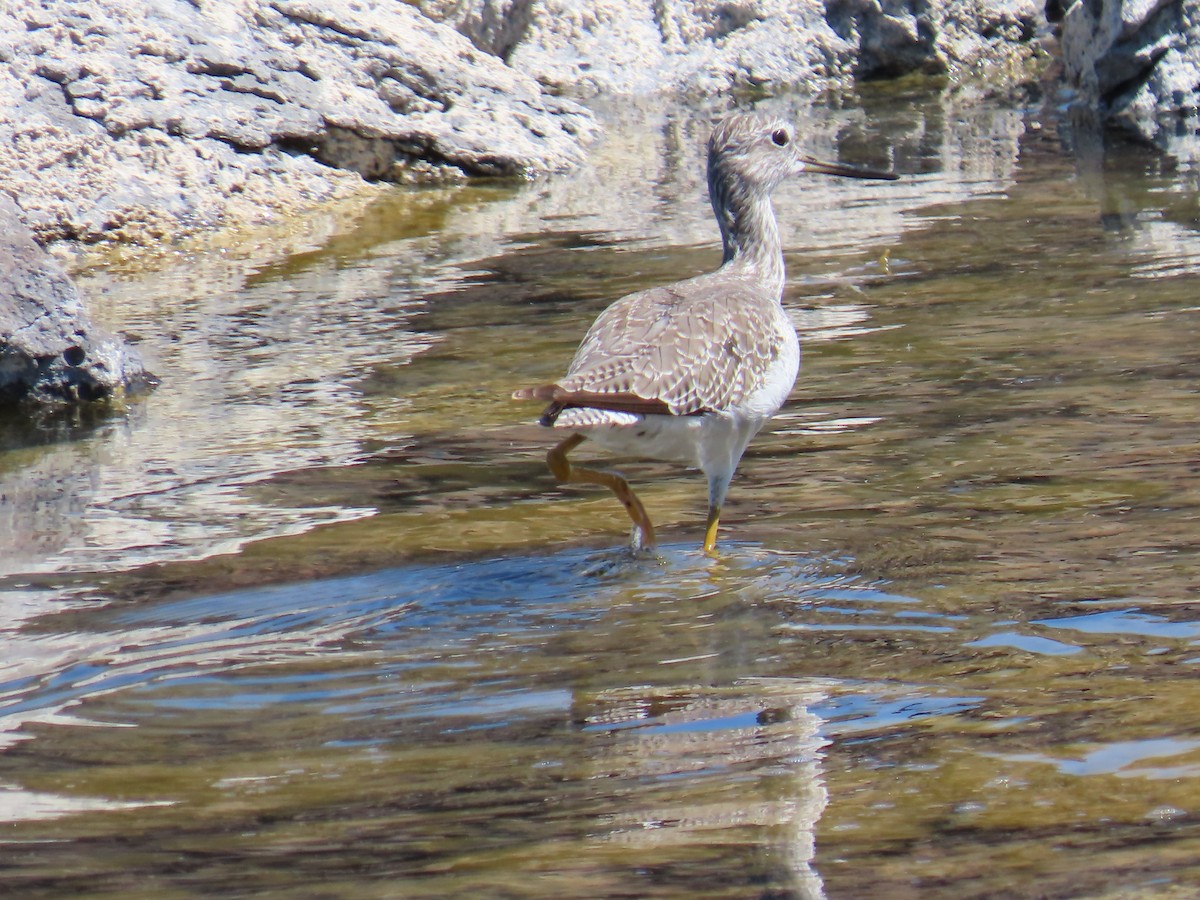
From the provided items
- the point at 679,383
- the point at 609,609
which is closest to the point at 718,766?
the point at 609,609

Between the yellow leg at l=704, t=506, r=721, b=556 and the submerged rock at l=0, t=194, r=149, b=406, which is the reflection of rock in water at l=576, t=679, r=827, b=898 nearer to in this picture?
the yellow leg at l=704, t=506, r=721, b=556

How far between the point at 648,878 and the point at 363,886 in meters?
0.50

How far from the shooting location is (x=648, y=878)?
3061 millimetres

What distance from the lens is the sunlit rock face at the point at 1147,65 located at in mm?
13648

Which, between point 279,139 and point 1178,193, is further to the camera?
point 279,139

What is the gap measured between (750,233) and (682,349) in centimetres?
143

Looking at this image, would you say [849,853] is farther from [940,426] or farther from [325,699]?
[940,426]

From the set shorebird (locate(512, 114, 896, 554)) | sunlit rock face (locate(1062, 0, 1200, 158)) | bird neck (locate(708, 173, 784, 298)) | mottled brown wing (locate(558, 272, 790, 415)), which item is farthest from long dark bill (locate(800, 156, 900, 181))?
sunlit rock face (locate(1062, 0, 1200, 158))

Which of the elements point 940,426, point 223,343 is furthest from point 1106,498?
point 223,343

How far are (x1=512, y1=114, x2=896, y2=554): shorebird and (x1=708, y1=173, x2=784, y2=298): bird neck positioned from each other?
20 cm

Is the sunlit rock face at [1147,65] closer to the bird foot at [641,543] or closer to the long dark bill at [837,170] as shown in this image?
the long dark bill at [837,170]

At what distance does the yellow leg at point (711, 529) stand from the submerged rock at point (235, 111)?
6734 mm

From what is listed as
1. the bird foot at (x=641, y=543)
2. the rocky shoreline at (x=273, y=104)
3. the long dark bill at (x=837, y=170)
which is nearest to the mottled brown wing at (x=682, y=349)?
the bird foot at (x=641, y=543)

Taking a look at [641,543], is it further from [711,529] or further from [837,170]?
[837,170]
